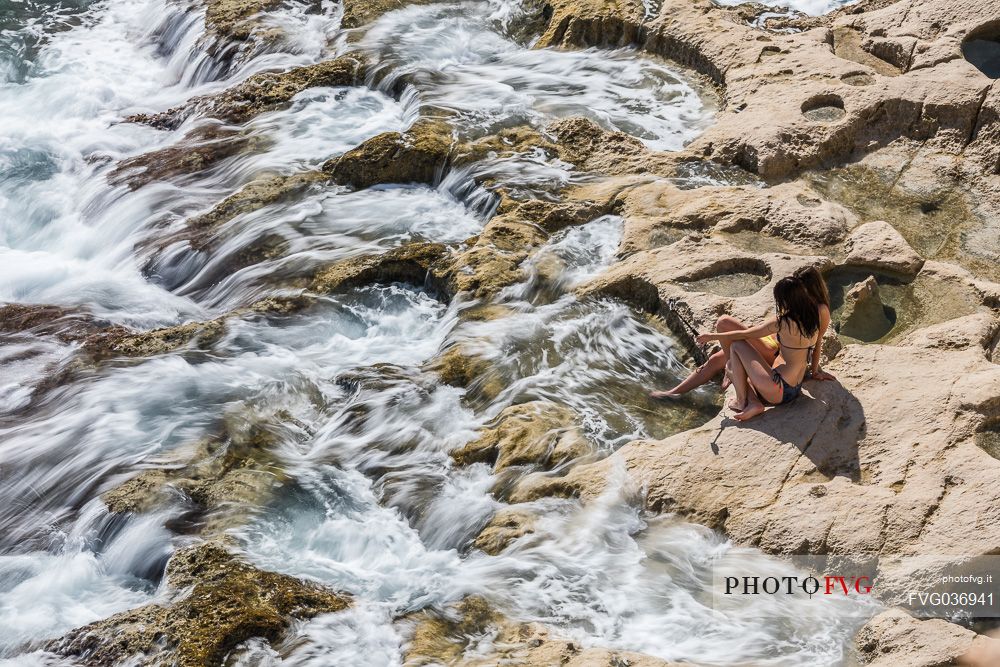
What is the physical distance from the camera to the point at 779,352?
5680 mm

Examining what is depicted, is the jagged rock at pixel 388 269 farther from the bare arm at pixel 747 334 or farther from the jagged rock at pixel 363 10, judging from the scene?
the jagged rock at pixel 363 10

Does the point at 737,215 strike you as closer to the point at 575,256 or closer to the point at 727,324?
the point at 575,256

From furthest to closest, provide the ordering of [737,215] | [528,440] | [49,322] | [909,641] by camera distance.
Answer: [49,322]
[737,215]
[528,440]
[909,641]

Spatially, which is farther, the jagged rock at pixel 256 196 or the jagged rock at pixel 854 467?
the jagged rock at pixel 256 196

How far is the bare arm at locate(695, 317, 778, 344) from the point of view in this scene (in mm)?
5703

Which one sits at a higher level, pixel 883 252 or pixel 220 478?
pixel 883 252

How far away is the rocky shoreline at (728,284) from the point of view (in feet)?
16.7

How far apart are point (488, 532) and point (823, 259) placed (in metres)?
3.06

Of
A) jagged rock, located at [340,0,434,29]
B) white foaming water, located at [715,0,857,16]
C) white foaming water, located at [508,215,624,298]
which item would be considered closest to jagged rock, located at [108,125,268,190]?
jagged rock, located at [340,0,434,29]

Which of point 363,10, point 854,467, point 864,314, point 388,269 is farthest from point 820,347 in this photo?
point 363,10

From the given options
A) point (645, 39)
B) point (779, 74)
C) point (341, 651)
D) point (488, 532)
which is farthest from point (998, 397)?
point (645, 39)

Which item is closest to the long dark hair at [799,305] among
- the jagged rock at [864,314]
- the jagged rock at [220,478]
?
the jagged rock at [864,314]

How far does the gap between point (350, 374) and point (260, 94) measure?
4548 mm

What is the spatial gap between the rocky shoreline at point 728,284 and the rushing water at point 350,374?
0.45ft
